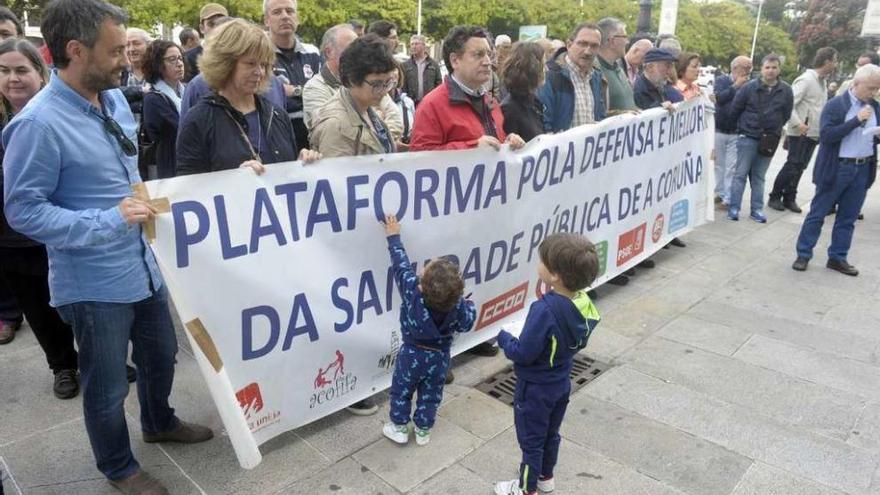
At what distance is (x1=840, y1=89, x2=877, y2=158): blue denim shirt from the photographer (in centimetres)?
535

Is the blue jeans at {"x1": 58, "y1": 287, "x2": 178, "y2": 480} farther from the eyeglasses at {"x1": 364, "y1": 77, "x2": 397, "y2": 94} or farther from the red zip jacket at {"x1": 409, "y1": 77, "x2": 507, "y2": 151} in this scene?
the red zip jacket at {"x1": 409, "y1": 77, "x2": 507, "y2": 151}

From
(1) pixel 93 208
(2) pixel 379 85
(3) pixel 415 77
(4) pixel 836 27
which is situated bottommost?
(1) pixel 93 208

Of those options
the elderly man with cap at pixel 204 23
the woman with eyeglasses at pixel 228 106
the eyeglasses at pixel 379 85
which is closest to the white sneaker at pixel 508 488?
the woman with eyeglasses at pixel 228 106

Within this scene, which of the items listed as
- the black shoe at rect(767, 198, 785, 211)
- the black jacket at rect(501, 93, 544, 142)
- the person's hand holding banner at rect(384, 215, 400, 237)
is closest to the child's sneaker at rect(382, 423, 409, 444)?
the person's hand holding banner at rect(384, 215, 400, 237)

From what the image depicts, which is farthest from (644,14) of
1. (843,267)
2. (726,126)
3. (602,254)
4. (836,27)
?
(836,27)

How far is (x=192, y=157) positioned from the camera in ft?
8.32

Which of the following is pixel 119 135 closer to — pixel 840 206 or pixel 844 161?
pixel 844 161

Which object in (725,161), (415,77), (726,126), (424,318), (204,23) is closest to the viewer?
(424,318)

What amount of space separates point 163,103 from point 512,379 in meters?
2.75

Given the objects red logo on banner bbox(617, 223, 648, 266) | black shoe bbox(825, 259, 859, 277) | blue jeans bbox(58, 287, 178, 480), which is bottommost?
black shoe bbox(825, 259, 859, 277)

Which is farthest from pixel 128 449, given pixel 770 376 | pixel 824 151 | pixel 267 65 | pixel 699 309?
pixel 824 151

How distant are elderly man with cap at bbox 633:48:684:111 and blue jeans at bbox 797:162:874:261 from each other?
1.60 metres

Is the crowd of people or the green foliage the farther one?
the green foliage

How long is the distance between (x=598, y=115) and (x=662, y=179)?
0.90m
